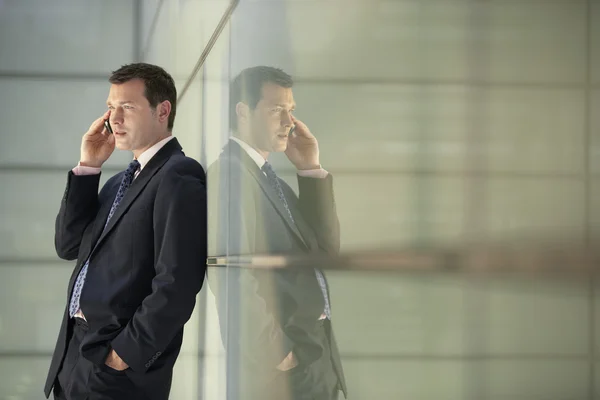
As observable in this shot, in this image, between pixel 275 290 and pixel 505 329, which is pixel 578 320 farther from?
pixel 275 290

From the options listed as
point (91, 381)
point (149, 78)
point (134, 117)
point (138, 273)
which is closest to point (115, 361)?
point (91, 381)

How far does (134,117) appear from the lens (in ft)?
8.93

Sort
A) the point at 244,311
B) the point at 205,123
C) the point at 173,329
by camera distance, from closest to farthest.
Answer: the point at 244,311 < the point at 173,329 < the point at 205,123

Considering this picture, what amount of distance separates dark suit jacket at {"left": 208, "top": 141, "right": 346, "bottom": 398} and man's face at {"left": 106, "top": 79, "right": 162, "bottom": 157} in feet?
1.02

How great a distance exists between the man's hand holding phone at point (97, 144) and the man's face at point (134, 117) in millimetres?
238

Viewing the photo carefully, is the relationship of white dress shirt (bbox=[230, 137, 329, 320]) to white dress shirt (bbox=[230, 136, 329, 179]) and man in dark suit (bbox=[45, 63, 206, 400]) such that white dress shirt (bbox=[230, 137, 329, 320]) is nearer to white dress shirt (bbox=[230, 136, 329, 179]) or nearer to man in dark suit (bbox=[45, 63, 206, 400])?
white dress shirt (bbox=[230, 136, 329, 179])

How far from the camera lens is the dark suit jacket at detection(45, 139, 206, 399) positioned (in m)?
2.29

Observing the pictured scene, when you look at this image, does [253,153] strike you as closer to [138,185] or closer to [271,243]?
[271,243]

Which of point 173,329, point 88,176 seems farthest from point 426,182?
point 88,176

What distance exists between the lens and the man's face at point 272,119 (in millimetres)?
1366

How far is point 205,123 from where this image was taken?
9.09ft

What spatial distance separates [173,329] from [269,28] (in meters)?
1.09

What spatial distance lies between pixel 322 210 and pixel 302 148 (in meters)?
0.16

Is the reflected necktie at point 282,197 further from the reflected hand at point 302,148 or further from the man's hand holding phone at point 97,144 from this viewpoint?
the man's hand holding phone at point 97,144
